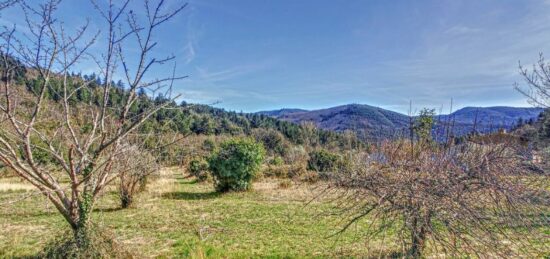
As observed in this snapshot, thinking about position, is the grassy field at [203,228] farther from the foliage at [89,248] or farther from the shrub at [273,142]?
the shrub at [273,142]

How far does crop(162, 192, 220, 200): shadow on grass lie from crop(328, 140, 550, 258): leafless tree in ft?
30.1

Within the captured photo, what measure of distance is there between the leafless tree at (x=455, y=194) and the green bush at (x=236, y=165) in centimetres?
956

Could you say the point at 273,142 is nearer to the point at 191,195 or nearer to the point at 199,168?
the point at 199,168

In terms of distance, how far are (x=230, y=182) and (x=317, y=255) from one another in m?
8.84

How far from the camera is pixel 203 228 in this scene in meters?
7.20

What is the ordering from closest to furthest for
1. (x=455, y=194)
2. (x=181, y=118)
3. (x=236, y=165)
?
(x=455, y=194)
(x=181, y=118)
(x=236, y=165)

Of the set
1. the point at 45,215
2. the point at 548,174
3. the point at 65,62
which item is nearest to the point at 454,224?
the point at 548,174

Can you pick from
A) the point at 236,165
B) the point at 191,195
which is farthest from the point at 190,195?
the point at 236,165

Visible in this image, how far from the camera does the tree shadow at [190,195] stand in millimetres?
12266

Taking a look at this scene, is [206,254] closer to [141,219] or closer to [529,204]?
[141,219]

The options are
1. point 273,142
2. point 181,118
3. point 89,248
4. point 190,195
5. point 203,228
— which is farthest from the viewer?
point 273,142

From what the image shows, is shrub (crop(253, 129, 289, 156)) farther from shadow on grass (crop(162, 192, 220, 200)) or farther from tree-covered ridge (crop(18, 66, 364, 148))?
shadow on grass (crop(162, 192, 220, 200))

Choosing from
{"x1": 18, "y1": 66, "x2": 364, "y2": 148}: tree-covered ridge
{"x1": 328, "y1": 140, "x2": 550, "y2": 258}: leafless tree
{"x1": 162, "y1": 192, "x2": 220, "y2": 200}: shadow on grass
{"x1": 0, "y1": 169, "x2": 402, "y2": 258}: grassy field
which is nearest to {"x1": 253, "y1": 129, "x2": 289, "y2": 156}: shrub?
{"x1": 18, "y1": 66, "x2": 364, "y2": 148}: tree-covered ridge

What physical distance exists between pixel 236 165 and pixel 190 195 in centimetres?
233
